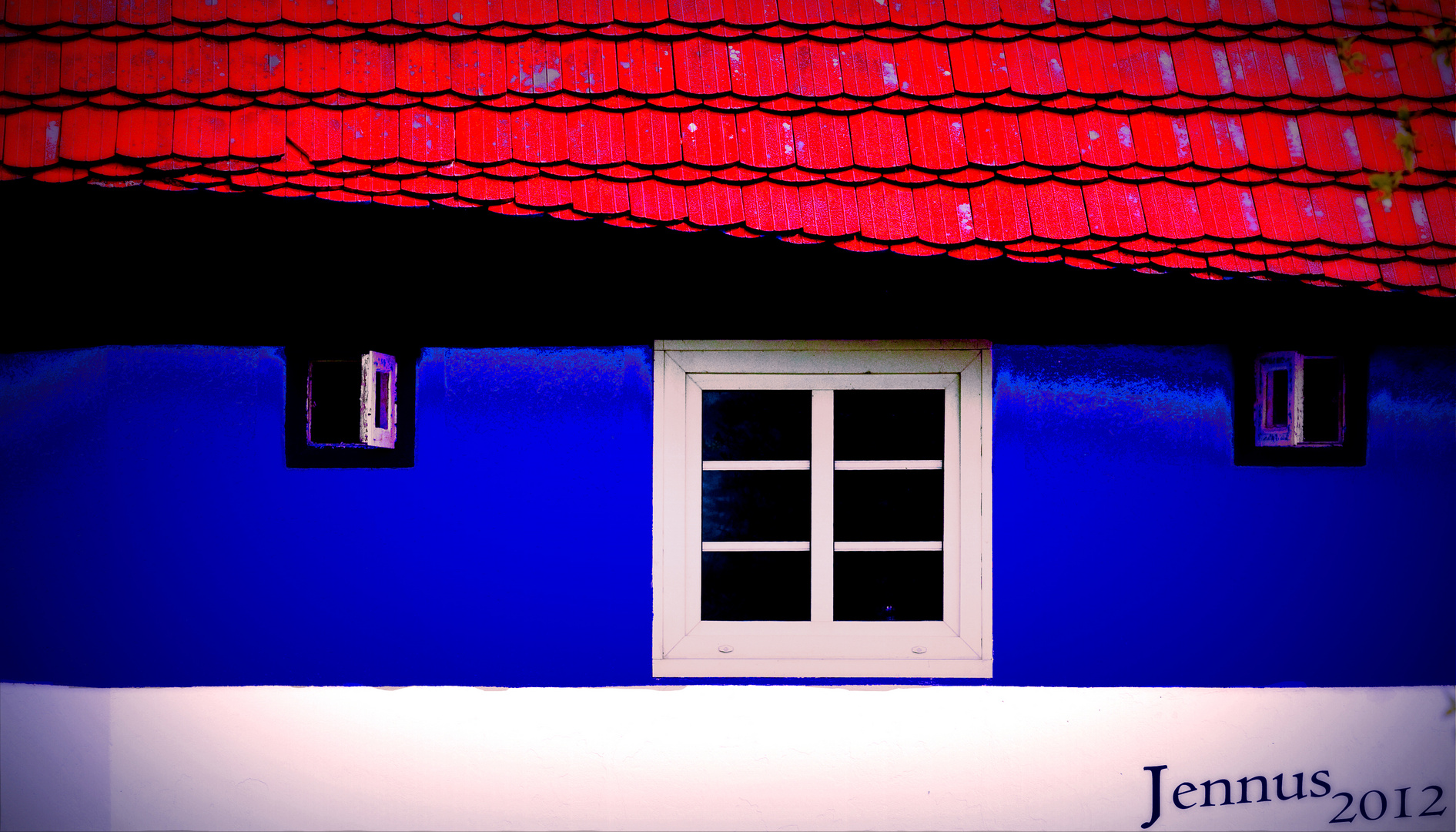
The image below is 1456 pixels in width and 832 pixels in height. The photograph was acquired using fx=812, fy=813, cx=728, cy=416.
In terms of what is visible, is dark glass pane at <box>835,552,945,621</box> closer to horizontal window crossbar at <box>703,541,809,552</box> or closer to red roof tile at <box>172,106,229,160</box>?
horizontal window crossbar at <box>703,541,809,552</box>

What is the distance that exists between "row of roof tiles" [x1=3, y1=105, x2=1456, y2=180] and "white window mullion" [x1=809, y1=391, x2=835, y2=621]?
2.97 ft

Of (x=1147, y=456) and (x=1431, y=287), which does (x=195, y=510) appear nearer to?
(x=1147, y=456)

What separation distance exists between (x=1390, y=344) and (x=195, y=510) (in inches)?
184

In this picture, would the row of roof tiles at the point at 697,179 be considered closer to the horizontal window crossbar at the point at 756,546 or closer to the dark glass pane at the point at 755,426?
the dark glass pane at the point at 755,426

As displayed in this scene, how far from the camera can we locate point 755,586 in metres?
3.21

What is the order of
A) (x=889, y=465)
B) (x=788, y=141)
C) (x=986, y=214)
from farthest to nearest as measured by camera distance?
(x=889, y=465), (x=788, y=141), (x=986, y=214)

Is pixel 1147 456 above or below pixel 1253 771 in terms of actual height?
above

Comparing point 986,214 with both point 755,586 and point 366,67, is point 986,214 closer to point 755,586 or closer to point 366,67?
point 755,586

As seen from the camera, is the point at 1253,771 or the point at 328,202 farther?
the point at 1253,771

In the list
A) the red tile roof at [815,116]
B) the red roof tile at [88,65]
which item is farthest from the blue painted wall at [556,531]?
the red roof tile at [88,65]

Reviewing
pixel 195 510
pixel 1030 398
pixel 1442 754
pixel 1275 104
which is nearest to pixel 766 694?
pixel 1030 398

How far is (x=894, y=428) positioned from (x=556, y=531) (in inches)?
54.4

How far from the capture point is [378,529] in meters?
3.12

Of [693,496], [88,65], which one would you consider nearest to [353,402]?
[693,496]
